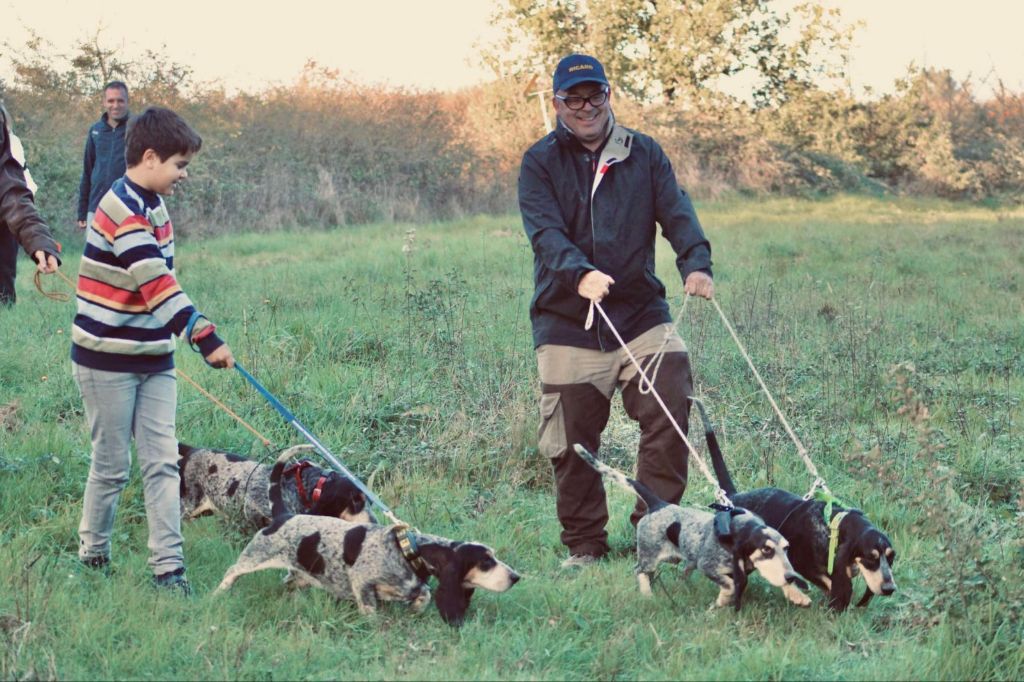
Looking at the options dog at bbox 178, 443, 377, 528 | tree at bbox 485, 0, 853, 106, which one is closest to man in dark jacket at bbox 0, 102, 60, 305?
dog at bbox 178, 443, 377, 528

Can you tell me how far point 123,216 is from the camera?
13.4ft

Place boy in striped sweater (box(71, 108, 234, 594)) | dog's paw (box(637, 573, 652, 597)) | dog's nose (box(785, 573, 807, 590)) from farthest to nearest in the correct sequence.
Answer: dog's paw (box(637, 573, 652, 597))
boy in striped sweater (box(71, 108, 234, 594))
dog's nose (box(785, 573, 807, 590))

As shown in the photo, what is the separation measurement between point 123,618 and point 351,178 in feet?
53.3

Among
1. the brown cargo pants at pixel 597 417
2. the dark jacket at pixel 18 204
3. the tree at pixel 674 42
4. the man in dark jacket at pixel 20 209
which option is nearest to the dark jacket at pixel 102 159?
the man in dark jacket at pixel 20 209

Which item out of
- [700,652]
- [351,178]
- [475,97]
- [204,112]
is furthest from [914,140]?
[700,652]

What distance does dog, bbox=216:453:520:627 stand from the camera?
399cm

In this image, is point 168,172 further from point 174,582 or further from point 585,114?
point 585,114

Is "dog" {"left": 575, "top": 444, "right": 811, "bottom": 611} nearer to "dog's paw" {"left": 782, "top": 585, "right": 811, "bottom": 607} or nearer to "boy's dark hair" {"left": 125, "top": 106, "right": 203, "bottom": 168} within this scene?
"dog's paw" {"left": 782, "top": 585, "right": 811, "bottom": 607}

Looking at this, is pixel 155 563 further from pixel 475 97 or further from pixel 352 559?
pixel 475 97

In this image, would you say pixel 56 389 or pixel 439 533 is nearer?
pixel 439 533

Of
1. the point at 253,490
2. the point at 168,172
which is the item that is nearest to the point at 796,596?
the point at 253,490

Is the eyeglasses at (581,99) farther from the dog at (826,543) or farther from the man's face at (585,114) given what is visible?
the dog at (826,543)

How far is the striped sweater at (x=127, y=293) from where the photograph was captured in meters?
4.05

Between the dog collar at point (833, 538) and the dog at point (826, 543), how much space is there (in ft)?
0.04
